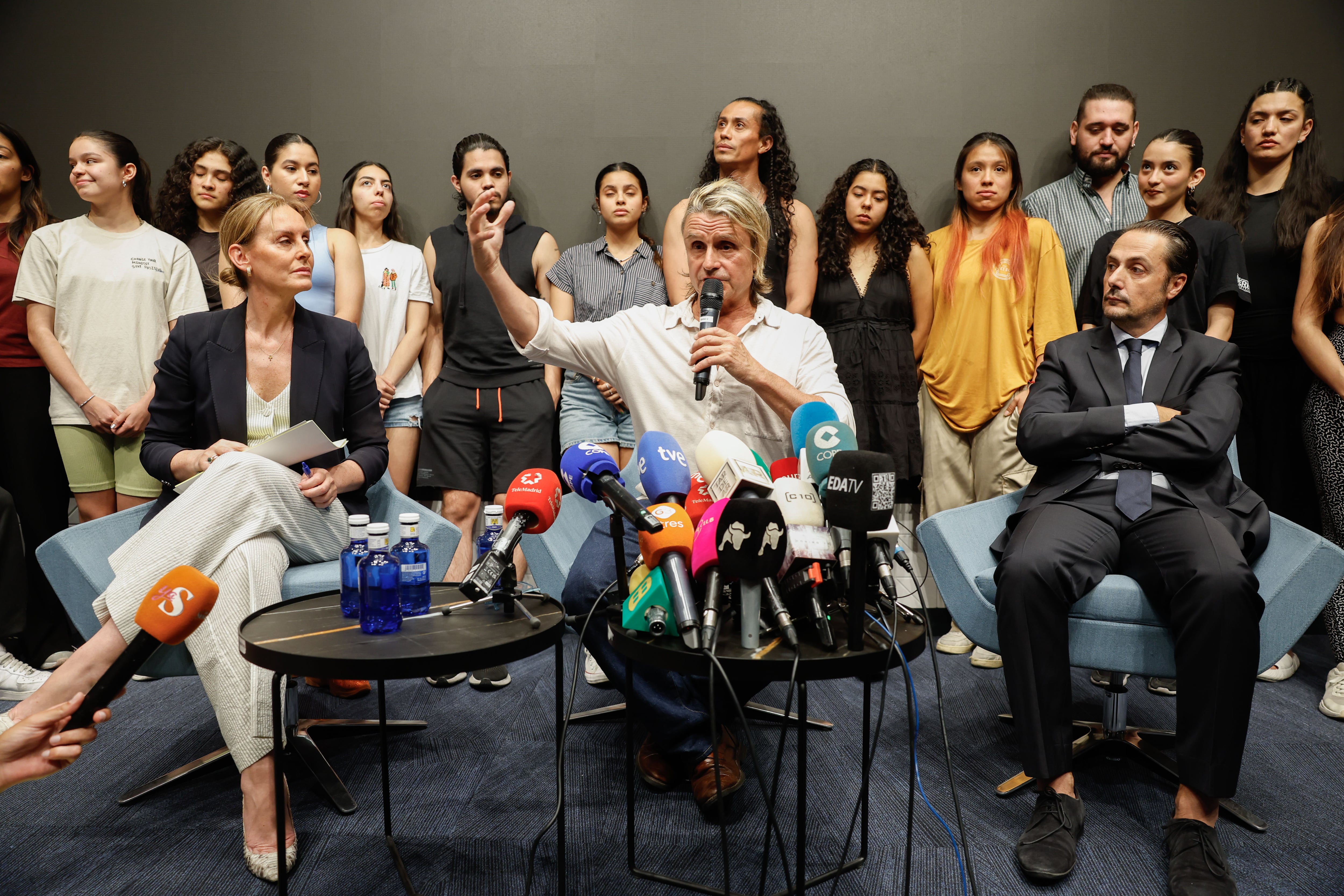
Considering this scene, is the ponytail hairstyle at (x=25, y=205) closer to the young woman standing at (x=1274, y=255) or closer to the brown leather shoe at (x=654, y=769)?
the brown leather shoe at (x=654, y=769)

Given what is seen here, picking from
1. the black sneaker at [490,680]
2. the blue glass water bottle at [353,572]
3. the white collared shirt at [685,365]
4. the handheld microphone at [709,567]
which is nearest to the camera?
the handheld microphone at [709,567]

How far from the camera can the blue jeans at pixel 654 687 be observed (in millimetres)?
2064

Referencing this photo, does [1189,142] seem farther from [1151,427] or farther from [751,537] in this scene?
[751,537]

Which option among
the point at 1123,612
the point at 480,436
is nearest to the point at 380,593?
the point at 1123,612

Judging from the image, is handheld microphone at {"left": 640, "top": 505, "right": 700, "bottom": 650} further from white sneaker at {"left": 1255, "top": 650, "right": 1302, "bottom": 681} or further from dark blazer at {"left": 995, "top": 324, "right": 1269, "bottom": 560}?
white sneaker at {"left": 1255, "top": 650, "right": 1302, "bottom": 681}

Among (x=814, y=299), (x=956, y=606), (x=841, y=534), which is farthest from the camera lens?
(x=814, y=299)

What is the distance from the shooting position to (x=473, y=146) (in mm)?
3689

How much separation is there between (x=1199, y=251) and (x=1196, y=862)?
2.15 metres

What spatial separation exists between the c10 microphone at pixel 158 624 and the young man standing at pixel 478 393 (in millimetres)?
2091

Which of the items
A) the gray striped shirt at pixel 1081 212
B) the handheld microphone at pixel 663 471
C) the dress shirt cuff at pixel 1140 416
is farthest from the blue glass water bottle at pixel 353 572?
the gray striped shirt at pixel 1081 212

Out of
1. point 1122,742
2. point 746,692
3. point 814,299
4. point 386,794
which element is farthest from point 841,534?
point 814,299

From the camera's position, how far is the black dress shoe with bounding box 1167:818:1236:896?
180 centimetres

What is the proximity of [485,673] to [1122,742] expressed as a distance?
1897 mm

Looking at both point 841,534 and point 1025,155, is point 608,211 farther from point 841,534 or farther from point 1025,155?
point 841,534
